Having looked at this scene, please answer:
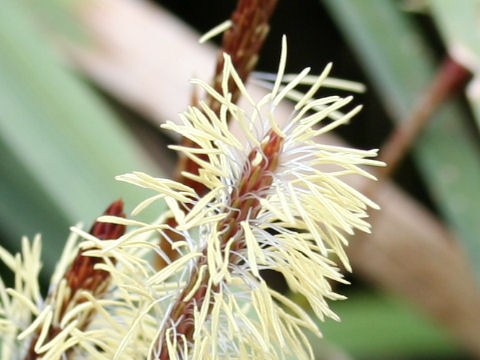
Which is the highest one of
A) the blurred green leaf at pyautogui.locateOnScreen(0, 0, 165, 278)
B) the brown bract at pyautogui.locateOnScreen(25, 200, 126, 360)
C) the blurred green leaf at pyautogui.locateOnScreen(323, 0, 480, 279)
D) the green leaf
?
the blurred green leaf at pyautogui.locateOnScreen(323, 0, 480, 279)

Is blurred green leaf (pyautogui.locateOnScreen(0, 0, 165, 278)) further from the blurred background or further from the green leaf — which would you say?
the green leaf

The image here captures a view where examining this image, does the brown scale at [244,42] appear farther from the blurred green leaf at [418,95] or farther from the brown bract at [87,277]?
the blurred green leaf at [418,95]

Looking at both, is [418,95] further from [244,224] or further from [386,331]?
[244,224]

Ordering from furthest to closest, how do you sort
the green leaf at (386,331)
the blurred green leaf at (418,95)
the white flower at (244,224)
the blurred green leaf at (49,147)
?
1. the green leaf at (386,331)
2. the blurred green leaf at (418,95)
3. the blurred green leaf at (49,147)
4. the white flower at (244,224)

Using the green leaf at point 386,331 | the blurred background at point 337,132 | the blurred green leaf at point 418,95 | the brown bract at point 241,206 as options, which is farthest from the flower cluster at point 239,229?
the green leaf at point 386,331

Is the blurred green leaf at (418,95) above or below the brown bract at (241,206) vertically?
above

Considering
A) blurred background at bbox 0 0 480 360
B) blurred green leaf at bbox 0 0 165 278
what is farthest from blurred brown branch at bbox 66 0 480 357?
blurred green leaf at bbox 0 0 165 278

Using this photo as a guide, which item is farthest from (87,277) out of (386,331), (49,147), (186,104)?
(386,331)
